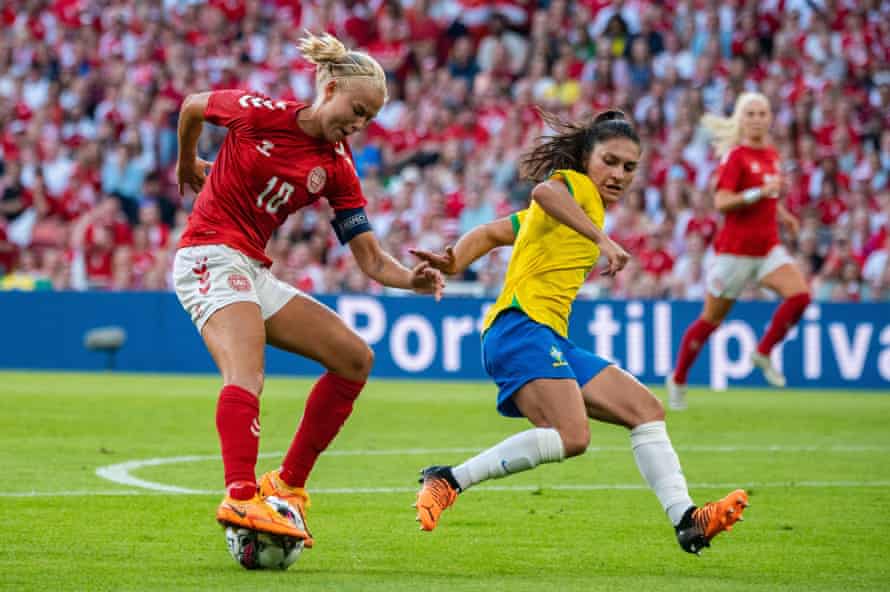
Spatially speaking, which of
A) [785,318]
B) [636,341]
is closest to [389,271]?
[785,318]

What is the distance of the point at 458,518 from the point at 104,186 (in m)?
15.9

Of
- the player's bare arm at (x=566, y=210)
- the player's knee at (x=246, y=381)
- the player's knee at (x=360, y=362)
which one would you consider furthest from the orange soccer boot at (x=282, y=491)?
the player's bare arm at (x=566, y=210)

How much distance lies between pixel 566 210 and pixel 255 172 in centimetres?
134

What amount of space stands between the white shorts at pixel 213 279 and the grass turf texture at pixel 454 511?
103 cm

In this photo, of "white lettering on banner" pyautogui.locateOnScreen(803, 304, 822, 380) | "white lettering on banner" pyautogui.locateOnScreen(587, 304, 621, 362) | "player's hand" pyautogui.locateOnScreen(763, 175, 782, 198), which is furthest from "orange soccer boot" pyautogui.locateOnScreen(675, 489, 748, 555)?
"white lettering on banner" pyautogui.locateOnScreen(587, 304, 621, 362)

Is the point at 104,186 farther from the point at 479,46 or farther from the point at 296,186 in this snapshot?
the point at 296,186

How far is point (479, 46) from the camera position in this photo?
76.6 ft

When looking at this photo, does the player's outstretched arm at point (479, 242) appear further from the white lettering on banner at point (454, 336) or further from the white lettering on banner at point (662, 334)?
the white lettering on banner at point (454, 336)

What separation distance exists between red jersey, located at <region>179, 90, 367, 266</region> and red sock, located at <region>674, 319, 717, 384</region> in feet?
26.5

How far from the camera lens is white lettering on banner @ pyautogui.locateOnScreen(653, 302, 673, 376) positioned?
716 inches

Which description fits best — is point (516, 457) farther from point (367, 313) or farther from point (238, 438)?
point (367, 313)

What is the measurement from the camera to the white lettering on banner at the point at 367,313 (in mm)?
18938

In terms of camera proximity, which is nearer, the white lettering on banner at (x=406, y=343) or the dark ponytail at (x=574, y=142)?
the dark ponytail at (x=574, y=142)

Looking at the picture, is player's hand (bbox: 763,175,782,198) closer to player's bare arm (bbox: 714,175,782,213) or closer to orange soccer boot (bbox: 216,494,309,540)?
player's bare arm (bbox: 714,175,782,213)
